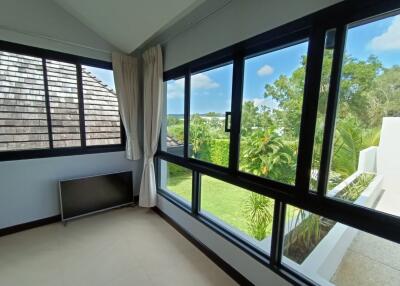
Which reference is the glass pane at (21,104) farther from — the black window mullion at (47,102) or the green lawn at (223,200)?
the green lawn at (223,200)

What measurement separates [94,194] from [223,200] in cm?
180

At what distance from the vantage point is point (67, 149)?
2.49m

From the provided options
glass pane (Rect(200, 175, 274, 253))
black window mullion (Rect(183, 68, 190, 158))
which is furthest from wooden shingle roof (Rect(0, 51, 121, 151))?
glass pane (Rect(200, 175, 274, 253))

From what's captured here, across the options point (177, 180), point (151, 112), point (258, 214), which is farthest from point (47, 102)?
point (258, 214)

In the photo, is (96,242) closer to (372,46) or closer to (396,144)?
(396,144)

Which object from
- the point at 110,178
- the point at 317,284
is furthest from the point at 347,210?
the point at 110,178

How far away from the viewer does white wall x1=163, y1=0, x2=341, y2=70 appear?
1.18 m

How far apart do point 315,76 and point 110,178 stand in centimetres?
268

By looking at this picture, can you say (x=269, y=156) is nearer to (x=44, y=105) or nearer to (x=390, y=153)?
(x=390, y=153)

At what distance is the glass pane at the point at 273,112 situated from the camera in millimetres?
1303

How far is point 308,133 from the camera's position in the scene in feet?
3.88

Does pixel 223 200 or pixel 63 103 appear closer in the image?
pixel 223 200

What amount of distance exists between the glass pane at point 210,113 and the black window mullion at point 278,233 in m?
0.59

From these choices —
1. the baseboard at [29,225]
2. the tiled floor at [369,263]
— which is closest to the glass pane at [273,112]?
the tiled floor at [369,263]
